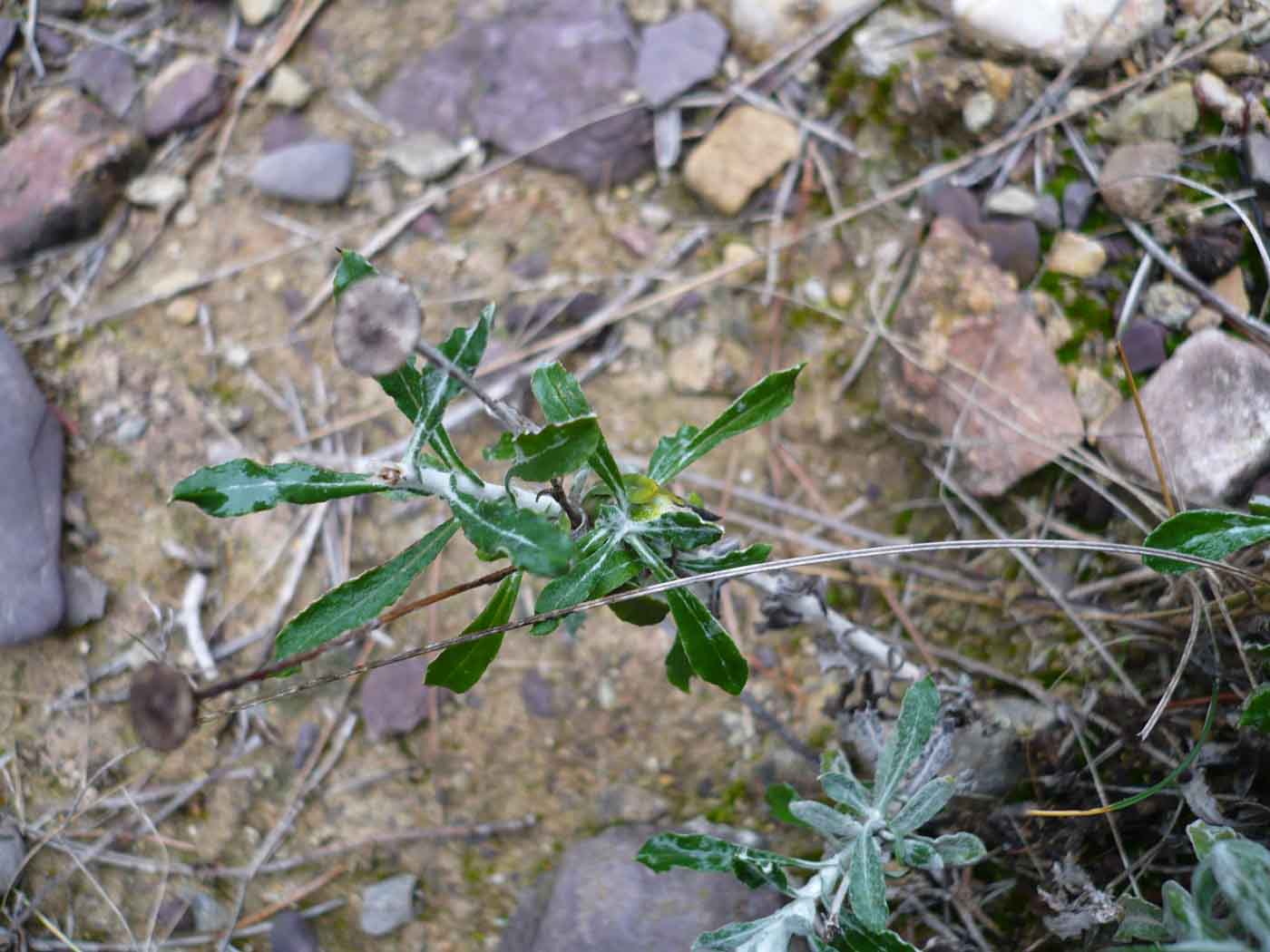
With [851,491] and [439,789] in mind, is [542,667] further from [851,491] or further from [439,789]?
[851,491]

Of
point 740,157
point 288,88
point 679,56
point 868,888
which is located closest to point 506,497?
point 868,888

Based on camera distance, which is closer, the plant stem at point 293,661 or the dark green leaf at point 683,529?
the plant stem at point 293,661

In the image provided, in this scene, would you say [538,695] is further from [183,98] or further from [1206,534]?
[183,98]

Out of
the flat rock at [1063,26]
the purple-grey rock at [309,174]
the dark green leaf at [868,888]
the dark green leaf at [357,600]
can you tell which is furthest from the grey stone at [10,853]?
the flat rock at [1063,26]

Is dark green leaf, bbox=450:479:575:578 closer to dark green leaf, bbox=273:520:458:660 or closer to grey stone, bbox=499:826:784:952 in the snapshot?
dark green leaf, bbox=273:520:458:660

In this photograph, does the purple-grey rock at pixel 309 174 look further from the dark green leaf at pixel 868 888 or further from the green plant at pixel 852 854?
the dark green leaf at pixel 868 888

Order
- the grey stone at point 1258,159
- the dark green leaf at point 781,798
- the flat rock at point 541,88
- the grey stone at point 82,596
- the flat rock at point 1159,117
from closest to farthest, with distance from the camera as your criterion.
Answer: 1. the dark green leaf at point 781,798
2. the grey stone at point 1258,159
3. the flat rock at point 1159,117
4. the grey stone at point 82,596
5. the flat rock at point 541,88
